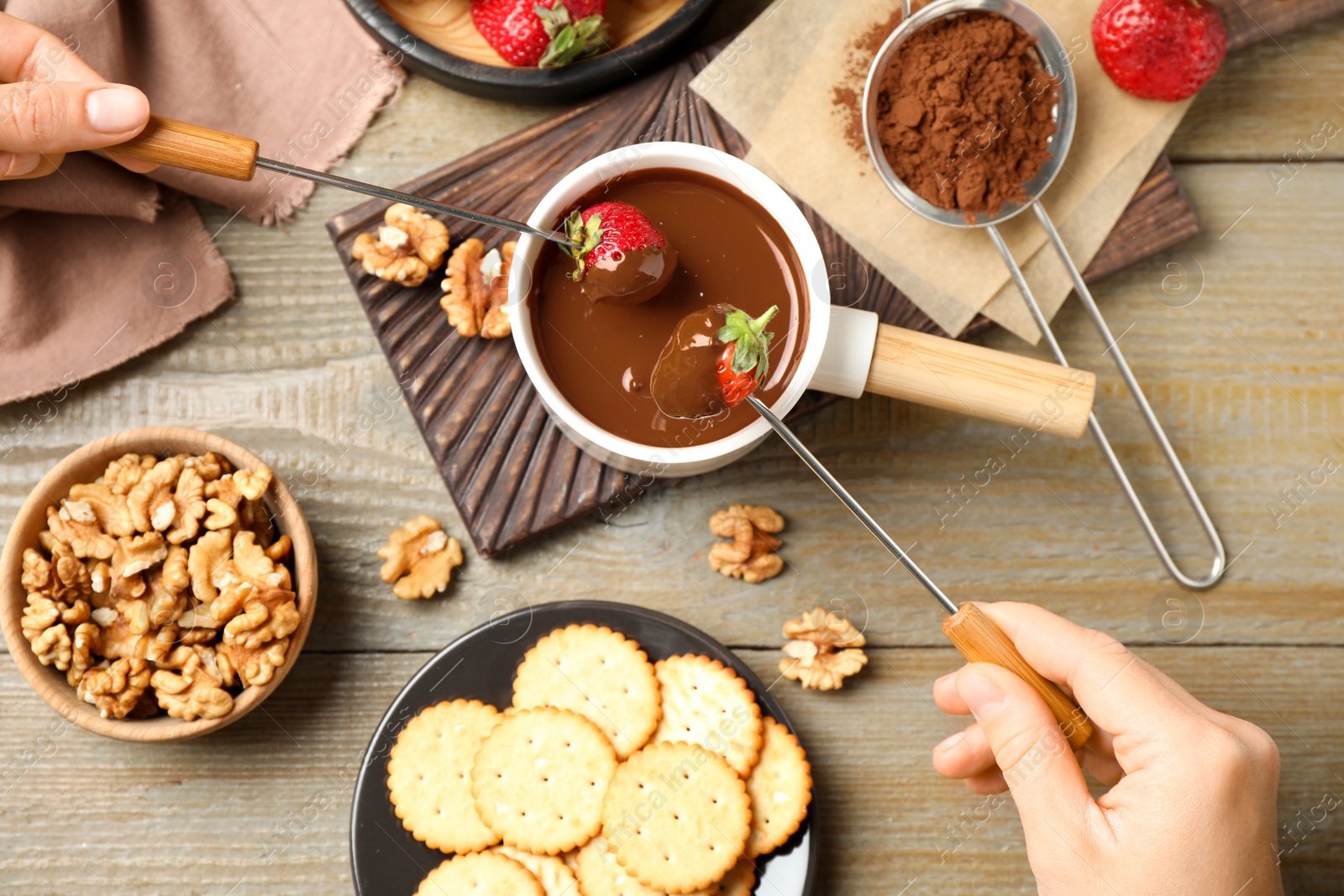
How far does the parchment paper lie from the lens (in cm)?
115

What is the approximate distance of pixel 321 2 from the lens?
118cm

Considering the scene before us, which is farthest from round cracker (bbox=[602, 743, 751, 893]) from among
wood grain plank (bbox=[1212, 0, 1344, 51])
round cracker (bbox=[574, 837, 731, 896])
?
wood grain plank (bbox=[1212, 0, 1344, 51])

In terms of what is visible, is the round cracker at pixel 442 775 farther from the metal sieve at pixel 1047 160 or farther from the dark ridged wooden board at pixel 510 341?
the metal sieve at pixel 1047 160

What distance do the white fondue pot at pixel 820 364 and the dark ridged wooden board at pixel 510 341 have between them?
160mm

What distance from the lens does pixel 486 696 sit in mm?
1126

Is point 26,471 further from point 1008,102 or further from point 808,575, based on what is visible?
point 1008,102

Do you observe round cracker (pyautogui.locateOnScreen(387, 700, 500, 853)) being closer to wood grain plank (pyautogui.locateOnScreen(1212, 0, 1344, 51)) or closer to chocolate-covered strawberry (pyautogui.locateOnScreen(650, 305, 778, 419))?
chocolate-covered strawberry (pyautogui.locateOnScreen(650, 305, 778, 419))

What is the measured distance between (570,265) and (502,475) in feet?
0.99

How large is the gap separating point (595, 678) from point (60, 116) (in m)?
0.82

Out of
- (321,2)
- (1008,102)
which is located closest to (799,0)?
(1008,102)

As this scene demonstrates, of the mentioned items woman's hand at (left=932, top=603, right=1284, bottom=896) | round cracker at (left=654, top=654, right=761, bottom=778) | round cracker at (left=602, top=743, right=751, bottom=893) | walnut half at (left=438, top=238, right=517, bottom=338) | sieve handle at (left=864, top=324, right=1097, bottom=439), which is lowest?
round cracker at (left=602, top=743, right=751, bottom=893)

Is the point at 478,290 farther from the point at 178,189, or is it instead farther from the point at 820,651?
the point at 820,651

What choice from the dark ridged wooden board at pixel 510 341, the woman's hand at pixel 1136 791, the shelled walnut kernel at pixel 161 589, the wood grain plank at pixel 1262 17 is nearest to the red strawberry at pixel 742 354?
the dark ridged wooden board at pixel 510 341

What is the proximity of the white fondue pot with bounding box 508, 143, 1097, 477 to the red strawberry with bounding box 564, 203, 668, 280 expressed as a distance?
39mm
